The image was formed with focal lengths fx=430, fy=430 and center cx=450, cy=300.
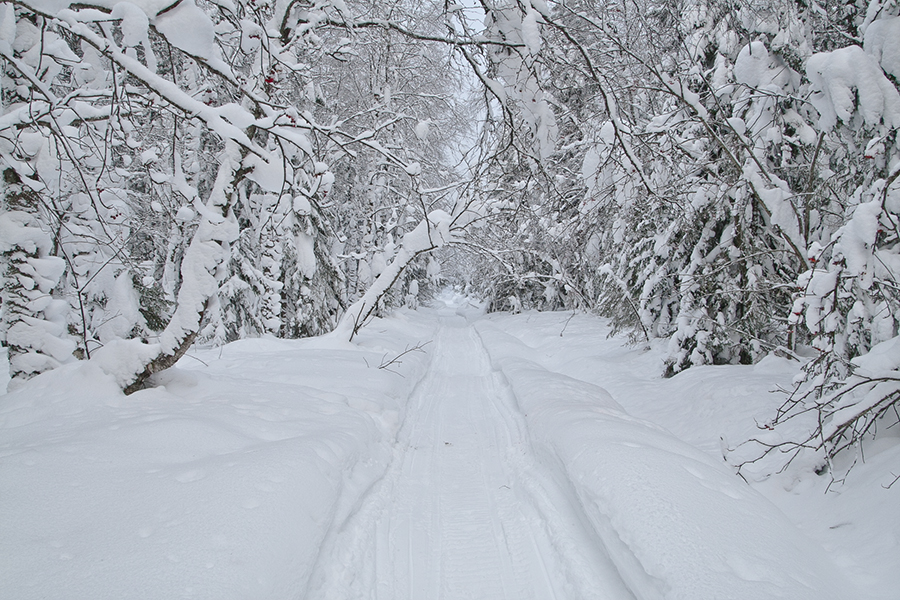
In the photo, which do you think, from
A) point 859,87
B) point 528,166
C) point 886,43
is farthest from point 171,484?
point 886,43

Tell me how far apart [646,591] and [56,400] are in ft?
14.3

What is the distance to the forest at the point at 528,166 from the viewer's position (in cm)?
236

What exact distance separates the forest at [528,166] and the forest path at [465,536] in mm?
1638

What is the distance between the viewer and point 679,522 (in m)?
2.59

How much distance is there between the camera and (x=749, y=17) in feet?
18.4

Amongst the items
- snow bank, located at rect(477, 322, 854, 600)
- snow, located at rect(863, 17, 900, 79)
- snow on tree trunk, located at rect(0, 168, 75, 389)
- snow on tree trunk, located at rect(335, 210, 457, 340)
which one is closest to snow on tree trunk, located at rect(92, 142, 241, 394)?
snow on tree trunk, located at rect(0, 168, 75, 389)

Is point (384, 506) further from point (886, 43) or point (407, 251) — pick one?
point (407, 251)

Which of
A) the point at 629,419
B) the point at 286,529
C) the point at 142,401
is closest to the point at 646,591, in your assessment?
the point at 286,529

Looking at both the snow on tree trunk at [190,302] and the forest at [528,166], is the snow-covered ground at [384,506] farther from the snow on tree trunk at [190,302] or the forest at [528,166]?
the forest at [528,166]

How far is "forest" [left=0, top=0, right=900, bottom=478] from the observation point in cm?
A: 236

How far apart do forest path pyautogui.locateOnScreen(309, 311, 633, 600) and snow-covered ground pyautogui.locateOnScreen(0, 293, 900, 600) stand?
0.01 meters

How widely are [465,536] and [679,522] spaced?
1.40 meters

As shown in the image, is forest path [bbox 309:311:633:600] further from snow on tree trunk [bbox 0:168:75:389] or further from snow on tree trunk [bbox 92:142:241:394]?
snow on tree trunk [bbox 0:168:75:389]

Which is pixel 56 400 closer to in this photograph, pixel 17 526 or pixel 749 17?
pixel 17 526
